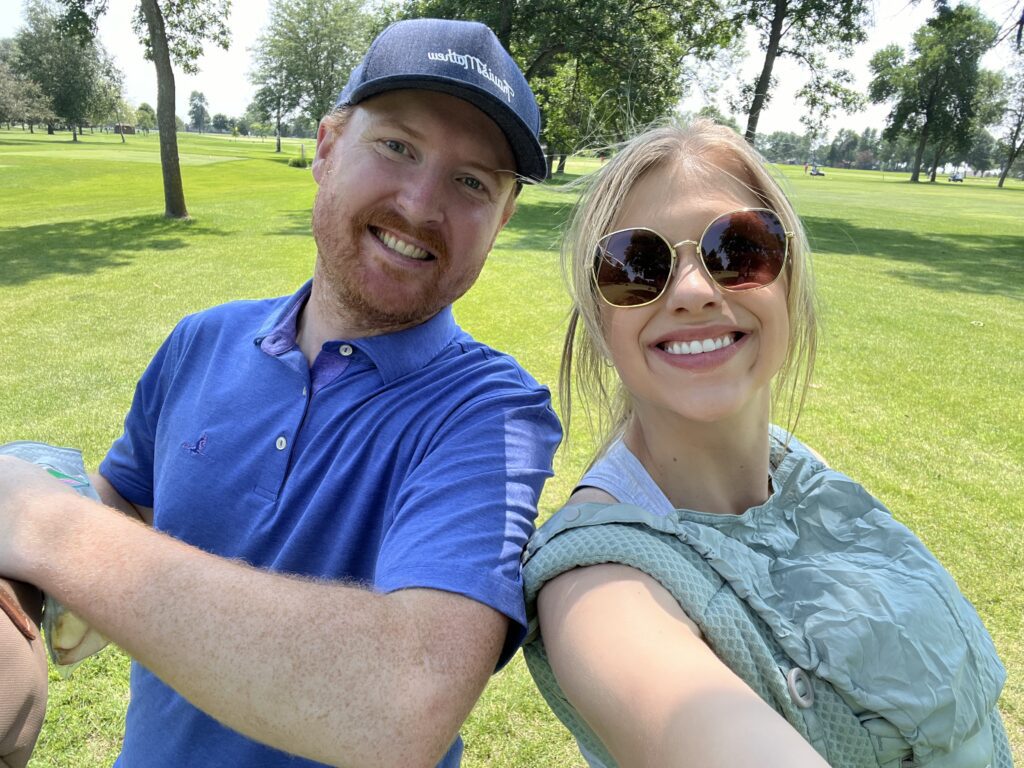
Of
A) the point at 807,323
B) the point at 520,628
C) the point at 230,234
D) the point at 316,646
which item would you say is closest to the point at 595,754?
the point at 520,628

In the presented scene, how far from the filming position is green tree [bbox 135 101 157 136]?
101m

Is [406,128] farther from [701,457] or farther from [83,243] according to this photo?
[83,243]

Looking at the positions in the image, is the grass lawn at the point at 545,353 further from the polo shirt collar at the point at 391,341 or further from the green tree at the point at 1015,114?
the green tree at the point at 1015,114

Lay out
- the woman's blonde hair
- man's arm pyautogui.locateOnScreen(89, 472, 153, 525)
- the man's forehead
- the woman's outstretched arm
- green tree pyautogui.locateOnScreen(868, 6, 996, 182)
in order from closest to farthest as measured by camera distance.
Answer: the woman's outstretched arm
the woman's blonde hair
the man's forehead
man's arm pyautogui.locateOnScreen(89, 472, 153, 525)
green tree pyautogui.locateOnScreen(868, 6, 996, 182)

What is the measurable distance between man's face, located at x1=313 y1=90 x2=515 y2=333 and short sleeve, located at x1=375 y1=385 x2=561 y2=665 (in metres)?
0.42

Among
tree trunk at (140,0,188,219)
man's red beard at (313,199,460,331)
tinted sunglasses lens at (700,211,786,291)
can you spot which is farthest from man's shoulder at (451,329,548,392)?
tree trunk at (140,0,188,219)

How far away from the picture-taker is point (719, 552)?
48.9 inches

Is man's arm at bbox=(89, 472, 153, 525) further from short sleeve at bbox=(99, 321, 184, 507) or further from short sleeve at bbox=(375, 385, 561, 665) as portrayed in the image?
short sleeve at bbox=(375, 385, 561, 665)

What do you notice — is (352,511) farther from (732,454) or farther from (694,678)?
(732,454)

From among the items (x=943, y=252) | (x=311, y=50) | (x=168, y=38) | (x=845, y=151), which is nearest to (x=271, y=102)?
(x=311, y=50)

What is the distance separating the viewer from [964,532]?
168 inches

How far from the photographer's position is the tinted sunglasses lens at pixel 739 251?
1462mm

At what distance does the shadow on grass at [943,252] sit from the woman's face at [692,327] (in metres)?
9.58

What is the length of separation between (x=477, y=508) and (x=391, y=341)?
56cm
